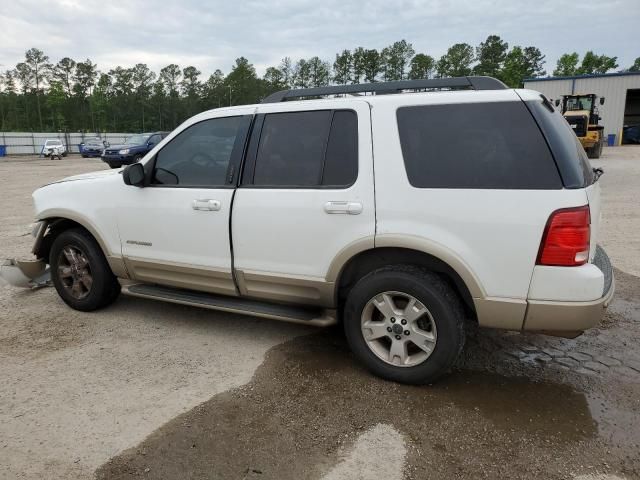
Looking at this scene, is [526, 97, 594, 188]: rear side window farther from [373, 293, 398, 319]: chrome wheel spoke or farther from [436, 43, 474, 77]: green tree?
[436, 43, 474, 77]: green tree

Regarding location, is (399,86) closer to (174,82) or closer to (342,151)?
(342,151)

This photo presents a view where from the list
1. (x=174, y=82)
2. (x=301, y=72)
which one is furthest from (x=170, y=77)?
(x=301, y=72)

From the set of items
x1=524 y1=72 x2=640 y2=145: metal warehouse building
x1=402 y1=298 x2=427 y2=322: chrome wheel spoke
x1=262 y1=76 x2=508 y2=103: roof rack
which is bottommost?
x1=402 y1=298 x2=427 y2=322: chrome wheel spoke

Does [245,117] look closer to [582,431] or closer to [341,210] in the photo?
[341,210]

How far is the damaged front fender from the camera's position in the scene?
4.97m

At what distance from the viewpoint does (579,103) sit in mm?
28031

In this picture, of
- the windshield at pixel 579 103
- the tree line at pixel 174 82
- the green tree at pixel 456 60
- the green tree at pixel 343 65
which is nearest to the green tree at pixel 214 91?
the tree line at pixel 174 82

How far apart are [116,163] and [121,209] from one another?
2068cm

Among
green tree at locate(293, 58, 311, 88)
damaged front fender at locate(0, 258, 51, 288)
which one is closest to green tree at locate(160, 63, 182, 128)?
green tree at locate(293, 58, 311, 88)

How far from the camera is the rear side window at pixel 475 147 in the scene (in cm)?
290

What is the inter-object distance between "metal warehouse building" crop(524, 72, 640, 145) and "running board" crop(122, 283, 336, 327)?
4076 centimetres

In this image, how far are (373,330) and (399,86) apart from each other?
5.83 ft

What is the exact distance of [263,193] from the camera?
367cm

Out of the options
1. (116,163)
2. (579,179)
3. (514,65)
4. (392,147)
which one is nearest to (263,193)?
(392,147)
